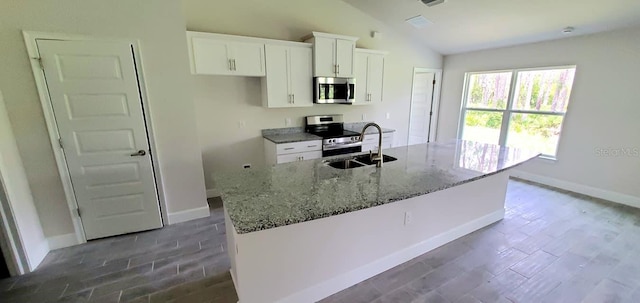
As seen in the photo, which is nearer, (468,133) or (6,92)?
Answer: (6,92)

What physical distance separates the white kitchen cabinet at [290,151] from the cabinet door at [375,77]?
4.89 ft

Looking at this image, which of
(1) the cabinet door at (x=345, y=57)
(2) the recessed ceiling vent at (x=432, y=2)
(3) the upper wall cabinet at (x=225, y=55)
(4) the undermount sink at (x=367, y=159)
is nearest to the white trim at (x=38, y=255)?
(3) the upper wall cabinet at (x=225, y=55)

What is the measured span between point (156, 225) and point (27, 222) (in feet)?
3.29

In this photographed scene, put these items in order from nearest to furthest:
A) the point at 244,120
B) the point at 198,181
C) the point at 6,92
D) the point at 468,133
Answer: the point at 6,92 → the point at 198,181 → the point at 244,120 → the point at 468,133

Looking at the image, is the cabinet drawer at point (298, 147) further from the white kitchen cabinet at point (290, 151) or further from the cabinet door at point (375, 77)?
the cabinet door at point (375, 77)

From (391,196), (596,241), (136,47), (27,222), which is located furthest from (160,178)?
(596,241)

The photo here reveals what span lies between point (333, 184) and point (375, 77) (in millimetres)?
3284

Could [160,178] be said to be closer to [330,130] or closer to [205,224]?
[205,224]

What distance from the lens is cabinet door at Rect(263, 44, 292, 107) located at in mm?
3531

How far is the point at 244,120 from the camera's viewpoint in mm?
3834

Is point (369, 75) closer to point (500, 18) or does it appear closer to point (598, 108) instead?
point (500, 18)

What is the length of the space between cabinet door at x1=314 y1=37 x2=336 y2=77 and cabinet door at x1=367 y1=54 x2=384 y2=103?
0.84 meters

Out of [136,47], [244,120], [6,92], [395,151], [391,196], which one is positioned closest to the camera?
[391,196]

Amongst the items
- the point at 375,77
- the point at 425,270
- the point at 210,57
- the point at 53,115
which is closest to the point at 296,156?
the point at 210,57
